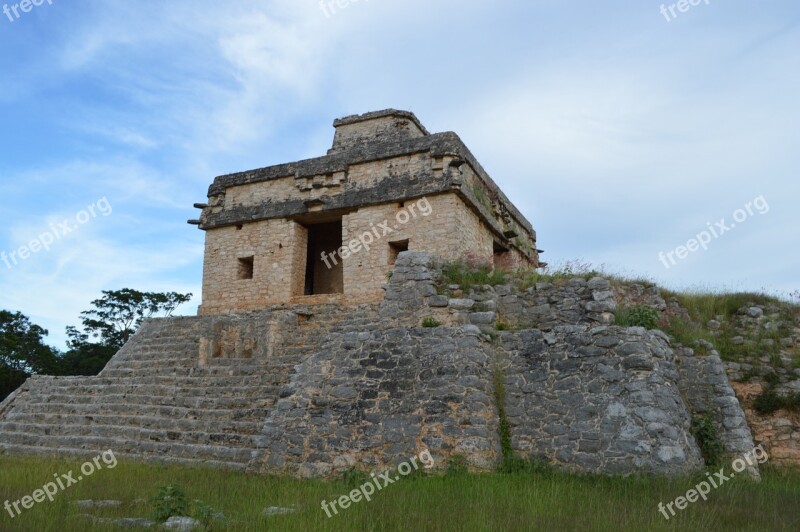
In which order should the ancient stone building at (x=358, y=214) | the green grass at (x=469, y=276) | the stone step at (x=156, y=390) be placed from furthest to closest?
1. the ancient stone building at (x=358, y=214)
2. the stone step at (x=156, y=390)
3. the green grass at (x=469, y=276)

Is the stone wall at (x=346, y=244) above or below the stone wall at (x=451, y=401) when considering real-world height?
above

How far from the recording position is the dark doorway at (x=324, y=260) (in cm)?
1800

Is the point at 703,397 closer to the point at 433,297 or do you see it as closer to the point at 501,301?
the point at 501,301

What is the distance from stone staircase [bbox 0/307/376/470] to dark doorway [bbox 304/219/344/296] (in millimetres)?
5286

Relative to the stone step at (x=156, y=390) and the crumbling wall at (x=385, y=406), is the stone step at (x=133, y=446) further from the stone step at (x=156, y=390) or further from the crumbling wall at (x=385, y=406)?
the stone step at (x=156, y=390)

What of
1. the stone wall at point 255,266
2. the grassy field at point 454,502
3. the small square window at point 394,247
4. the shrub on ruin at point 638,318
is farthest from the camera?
the stone wall at point 255,266

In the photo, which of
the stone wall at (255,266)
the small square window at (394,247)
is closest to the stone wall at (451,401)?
the small square window at (394,247)

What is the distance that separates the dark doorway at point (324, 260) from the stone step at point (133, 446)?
28.4 feet

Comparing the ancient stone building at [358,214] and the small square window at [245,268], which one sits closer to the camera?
the ancient stone building at [358,214]

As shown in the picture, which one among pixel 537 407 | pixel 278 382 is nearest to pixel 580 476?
pixel 537 407

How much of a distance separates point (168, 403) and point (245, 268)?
6146mm

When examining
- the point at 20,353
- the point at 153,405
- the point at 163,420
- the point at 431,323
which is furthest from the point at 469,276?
the point at 20,353

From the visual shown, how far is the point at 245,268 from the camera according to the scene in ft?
52.2

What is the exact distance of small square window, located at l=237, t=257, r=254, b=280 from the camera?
1573 centimetres
